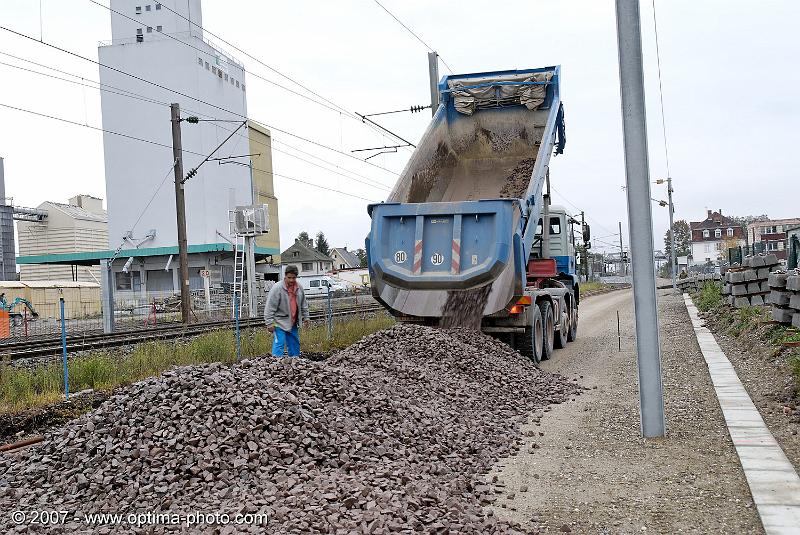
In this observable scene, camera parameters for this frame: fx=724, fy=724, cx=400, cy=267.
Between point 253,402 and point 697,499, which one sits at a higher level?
point 253,402

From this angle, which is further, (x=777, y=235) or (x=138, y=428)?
(x=777, y=235)

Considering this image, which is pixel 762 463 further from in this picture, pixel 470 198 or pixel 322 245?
pixel 322 245

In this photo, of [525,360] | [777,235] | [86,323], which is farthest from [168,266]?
[777,235]

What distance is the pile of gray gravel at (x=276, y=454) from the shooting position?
468 cm

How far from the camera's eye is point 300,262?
81.3m

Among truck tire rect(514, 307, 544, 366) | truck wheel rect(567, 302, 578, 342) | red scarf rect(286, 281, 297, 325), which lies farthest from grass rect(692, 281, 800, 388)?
red scarf rect(286, 281, 297, 325)

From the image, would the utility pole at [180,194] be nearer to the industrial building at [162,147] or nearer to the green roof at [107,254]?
the industrial building at [162,147]

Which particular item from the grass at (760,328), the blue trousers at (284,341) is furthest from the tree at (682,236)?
the blue trousers at (284,341)

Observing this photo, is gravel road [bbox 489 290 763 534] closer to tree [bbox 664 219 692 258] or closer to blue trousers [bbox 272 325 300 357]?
blue trousers [bbox 272 325 300 357]

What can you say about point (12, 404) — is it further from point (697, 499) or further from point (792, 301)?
point (792, 301)

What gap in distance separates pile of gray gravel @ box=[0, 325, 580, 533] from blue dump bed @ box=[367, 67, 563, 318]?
3.68 meters

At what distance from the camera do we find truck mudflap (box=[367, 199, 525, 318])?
441 inches

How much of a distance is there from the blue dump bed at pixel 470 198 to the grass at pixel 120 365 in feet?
10.0

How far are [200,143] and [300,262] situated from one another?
114 ft
